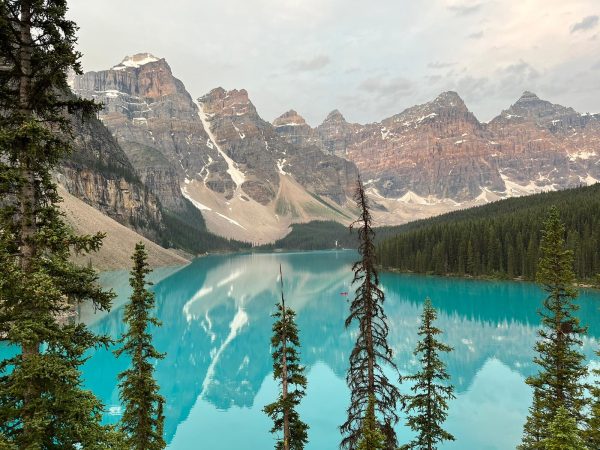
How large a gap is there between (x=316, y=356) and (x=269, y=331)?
18.3 metres

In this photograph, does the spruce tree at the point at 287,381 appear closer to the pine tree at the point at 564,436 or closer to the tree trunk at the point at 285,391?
the tree trunk at the point at 285,391

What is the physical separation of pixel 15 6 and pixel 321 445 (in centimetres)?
3237

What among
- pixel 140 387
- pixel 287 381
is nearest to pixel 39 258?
pixel 140 387

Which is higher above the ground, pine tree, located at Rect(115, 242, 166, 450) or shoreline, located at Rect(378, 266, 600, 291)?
pine tree, located at Rect(115, 242, 166, 450)

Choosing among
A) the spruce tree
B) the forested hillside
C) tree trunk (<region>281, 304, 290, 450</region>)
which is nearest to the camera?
tree trunk (<region>281, 304, 290, 450</region>)

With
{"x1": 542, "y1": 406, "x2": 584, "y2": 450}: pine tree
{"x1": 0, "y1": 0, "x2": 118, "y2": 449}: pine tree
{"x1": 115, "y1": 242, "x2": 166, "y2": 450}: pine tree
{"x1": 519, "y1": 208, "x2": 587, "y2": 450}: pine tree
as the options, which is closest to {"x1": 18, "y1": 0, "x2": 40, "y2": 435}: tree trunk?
{"x1": 0, "y1": 0, "x2": 118, "y2": 449}: pine tree

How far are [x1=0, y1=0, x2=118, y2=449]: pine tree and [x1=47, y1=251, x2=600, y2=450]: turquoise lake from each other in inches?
1018

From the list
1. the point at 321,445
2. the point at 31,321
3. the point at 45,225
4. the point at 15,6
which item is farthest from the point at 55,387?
the point at 321,445

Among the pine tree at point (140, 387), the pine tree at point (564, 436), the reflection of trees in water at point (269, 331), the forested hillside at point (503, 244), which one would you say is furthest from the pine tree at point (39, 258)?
the forested hillside at point (503, 244)

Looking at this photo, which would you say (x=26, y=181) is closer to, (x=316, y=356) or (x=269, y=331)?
(x=316, y=356)

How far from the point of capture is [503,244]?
129125 millimetres

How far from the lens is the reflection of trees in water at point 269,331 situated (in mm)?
48625

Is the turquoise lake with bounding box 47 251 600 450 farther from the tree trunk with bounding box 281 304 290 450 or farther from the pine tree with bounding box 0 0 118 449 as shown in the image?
the pine tree with bounding box 0 0 118 449

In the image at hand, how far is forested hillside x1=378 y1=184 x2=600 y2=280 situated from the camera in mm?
110125
